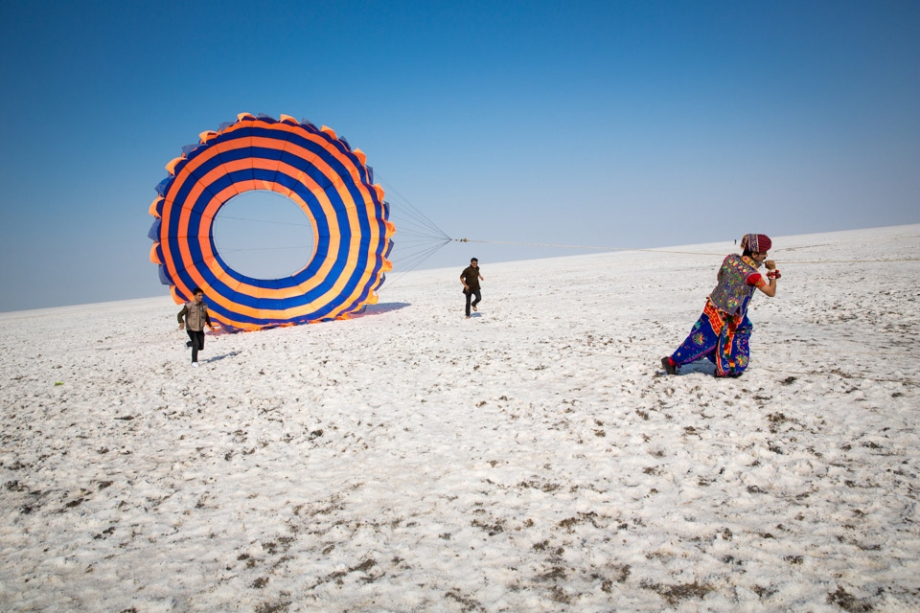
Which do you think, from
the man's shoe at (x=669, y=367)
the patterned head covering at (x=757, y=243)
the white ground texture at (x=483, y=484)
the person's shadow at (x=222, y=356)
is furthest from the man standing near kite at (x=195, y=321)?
the patterned head covering at (x=757, y=243)

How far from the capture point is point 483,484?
4.09 meters

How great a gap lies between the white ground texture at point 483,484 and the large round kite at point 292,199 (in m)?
3.82

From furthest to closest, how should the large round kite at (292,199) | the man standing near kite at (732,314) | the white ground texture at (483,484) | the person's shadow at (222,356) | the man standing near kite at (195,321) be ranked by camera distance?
the large round kite at (292,199) → the person's shadow at (222,356) → the man standing near kite at (195,321) → the man standing near kite at (732,314) → the white ground texture at (483,484)

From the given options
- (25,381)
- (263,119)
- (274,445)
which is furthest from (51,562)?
(263,119)

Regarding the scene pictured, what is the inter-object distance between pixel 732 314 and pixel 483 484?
12.5 ft

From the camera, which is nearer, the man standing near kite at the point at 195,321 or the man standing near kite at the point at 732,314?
the man standing near kite at the point at 732,314

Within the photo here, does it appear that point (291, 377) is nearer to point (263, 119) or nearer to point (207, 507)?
point (207, 507)

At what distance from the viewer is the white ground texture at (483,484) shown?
288cm

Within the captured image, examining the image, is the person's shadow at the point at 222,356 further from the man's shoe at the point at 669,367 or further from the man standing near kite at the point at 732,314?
the man standing near kite at the point at 732,314

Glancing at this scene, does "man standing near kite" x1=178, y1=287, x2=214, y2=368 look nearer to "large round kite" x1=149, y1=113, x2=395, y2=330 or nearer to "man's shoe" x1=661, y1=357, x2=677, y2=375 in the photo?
"large round kite" x1=149, y1=113, x2=395, y2=330

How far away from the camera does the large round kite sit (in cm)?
1116

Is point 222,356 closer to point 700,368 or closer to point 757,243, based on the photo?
point 700,368

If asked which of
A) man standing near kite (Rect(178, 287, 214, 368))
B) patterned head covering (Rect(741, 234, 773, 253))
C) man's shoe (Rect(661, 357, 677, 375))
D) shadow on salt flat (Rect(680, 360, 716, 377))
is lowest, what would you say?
shadow on salt flat (Rect(680, 360, 716, 377))

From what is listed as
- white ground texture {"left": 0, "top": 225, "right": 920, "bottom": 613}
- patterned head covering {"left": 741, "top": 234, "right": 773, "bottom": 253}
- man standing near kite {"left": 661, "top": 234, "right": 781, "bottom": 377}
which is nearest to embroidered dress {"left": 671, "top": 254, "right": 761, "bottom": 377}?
man standing near kite {"left": 661, "top": 234, "right": 781, "bottom": 377}
